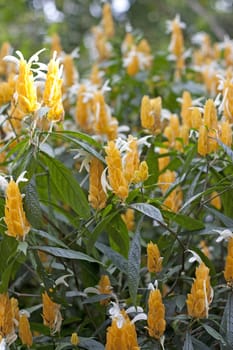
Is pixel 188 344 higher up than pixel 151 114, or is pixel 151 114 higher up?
pixel 151 114

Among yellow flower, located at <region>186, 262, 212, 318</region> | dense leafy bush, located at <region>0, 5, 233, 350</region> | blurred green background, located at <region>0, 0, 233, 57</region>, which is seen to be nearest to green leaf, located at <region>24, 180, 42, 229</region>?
dense leafy bush, located at <region>0, 5, 233, 350</region>

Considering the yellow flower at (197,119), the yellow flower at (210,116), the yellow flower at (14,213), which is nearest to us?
the yellow flower at (14,213)

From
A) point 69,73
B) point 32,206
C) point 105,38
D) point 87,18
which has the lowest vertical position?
point 32,206

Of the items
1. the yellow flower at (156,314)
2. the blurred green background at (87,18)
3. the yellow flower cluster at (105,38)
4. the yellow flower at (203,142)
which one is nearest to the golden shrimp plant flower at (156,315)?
the yellow flower at (156,314)

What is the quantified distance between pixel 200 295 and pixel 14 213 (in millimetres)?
401

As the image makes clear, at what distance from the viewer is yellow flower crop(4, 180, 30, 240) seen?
1123 millimetres

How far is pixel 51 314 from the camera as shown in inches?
51.1

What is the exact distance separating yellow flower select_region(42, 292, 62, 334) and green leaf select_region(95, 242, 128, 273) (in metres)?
0.15

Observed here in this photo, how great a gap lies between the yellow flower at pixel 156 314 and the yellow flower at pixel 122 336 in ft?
0.18

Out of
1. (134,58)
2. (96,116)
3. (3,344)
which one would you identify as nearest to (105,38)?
(134,58)

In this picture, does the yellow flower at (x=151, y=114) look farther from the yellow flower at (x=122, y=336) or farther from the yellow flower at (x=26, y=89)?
the yellow flower at (x=122, y=336)

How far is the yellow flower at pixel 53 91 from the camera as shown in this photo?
125cm

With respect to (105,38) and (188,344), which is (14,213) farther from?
(105,38)

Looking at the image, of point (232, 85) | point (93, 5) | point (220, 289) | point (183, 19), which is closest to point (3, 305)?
point (220, 289)
